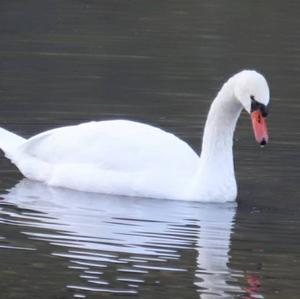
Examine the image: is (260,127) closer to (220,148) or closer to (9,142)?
(220,148)

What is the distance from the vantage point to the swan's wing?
516 inches

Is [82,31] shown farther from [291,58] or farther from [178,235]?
[178,235]

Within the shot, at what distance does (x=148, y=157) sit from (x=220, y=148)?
599mm

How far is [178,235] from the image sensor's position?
1148 centimetres

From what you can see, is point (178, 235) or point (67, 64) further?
point (67, 64)

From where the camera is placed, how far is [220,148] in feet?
43.2

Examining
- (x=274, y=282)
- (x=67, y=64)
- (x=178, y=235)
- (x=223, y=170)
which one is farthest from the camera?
(x=67, y=64)

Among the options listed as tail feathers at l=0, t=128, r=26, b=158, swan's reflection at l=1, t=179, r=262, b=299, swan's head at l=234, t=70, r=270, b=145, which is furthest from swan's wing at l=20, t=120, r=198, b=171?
swan's head at l=234, t=70, r=270, b=145

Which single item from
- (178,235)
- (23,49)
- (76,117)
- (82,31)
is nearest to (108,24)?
(82,31)

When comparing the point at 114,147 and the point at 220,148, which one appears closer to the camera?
the point at 220,148

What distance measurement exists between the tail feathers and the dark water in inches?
8.1

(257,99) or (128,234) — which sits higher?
(257,99)

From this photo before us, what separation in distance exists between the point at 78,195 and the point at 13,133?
1.96 metres

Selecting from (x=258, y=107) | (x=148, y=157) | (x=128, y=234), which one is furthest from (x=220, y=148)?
(x=128, y=234)
